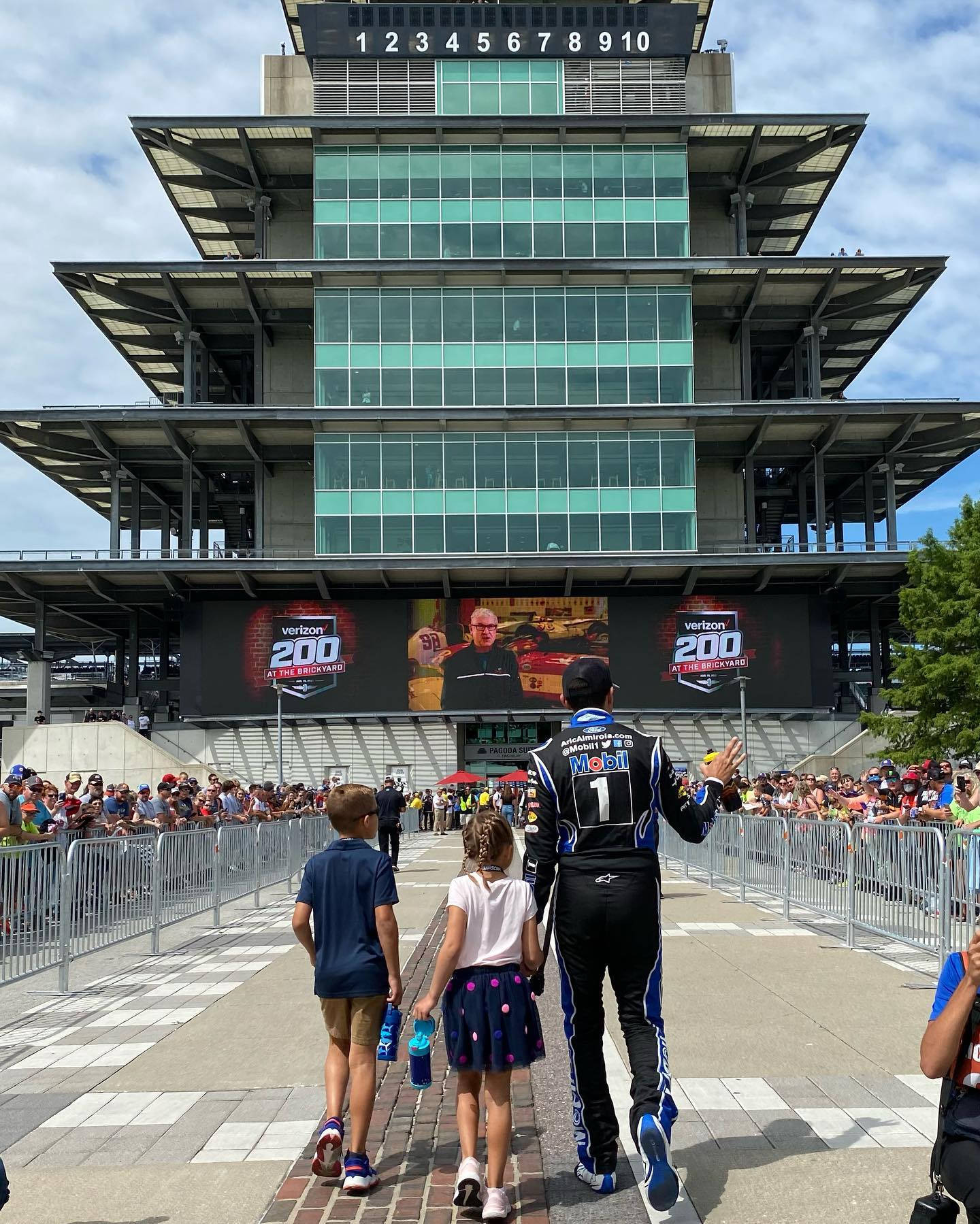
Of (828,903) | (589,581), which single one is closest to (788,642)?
(589,581)

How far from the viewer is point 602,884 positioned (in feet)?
17.1

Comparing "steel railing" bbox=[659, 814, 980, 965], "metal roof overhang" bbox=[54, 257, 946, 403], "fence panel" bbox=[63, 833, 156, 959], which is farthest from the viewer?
"metal roof overhang" bbox=[54, 257, 946, 403]

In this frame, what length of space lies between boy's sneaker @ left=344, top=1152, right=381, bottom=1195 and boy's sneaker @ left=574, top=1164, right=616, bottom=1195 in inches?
34.0

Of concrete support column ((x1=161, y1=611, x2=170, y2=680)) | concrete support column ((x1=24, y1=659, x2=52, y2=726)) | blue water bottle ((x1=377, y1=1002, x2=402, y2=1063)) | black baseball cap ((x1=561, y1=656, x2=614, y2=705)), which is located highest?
concrete support column ((x1=161, y1=611, x2=170, y2=680))

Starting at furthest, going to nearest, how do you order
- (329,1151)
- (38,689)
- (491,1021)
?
1. (38,689)
2. (329,1151)
3. (491,1021)

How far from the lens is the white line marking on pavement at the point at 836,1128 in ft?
18.6

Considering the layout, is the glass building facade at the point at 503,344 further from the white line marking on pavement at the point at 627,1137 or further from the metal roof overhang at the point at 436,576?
the white line marking on pavement at the point at 627,1137

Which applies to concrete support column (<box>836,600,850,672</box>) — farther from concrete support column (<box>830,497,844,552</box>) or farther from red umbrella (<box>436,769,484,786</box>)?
red umbrella (<box>436,769,484,786</box>)

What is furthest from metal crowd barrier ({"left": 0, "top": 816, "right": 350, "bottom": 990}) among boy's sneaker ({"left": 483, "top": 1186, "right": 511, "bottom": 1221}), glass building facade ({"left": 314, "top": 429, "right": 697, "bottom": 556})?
glass building facade ({"left": 314, "top": 429, "right": 697, "bottom": 556})

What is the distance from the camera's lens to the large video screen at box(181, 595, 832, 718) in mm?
56812

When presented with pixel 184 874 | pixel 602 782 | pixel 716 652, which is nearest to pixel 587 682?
pixel 602 782

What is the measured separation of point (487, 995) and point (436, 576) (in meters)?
51.7

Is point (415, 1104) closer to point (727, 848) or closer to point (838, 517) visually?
point (727, 848)

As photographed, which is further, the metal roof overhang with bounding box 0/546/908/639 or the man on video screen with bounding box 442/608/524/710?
the man on video screen with bounding box 442/608/524/710
